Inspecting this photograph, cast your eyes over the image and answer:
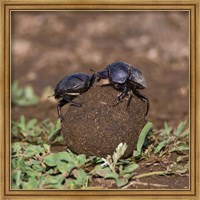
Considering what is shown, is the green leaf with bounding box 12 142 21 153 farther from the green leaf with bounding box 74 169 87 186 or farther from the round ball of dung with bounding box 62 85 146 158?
the green leaf with bounding box 74 169 87 186

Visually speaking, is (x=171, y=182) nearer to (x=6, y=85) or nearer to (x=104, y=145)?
(x=104, y=145)

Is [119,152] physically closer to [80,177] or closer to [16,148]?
[80,177]

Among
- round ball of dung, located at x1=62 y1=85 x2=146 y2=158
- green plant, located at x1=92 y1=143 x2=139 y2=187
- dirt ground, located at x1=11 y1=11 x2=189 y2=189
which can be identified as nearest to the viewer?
green plant, located at x1=92 y1=143 x2=139 y2=187

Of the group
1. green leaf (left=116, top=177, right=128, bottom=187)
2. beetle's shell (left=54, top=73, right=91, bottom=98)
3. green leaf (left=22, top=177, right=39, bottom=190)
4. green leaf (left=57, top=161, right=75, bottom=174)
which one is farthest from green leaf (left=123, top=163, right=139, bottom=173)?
beetle's shell (left=54, top=73, right=91, bottom=98)

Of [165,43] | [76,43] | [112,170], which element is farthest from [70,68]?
[112,170]

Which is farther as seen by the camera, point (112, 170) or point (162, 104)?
point (162, 104)
